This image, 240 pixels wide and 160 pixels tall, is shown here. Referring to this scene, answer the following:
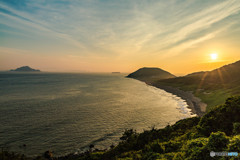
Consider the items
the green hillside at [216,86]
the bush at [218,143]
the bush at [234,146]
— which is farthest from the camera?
the green hillside at [216,86]

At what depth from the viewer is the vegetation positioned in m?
11.2

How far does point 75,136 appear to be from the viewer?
32125 millimetres

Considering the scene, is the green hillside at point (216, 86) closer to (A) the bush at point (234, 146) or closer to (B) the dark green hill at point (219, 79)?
(B) the dark green hill at point (219, 79)

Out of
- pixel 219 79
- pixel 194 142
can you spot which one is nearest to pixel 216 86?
pixel 219 79

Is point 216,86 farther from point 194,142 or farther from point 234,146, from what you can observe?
point 234,146

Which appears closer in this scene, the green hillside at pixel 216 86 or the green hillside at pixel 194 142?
the green hillside at pixel 194 142

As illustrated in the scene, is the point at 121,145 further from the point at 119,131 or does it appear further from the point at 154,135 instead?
the point at 119,131

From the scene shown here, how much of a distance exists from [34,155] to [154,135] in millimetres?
25424

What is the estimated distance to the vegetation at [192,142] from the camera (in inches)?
441

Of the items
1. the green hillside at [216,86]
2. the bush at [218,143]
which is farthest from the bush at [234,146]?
the green hillside at [216,86]

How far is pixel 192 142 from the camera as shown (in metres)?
12.8

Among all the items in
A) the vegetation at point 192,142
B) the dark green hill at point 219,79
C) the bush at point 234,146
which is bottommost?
the vegetation at point 192,142

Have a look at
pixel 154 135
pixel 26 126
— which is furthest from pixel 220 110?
pixel 26 126

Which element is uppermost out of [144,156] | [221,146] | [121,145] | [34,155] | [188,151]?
[221,146]
